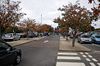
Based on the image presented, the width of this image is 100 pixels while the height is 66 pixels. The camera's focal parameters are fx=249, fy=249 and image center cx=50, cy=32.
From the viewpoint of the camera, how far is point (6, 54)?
36.3 ft

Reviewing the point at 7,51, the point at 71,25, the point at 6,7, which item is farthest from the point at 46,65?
the point at 6,7

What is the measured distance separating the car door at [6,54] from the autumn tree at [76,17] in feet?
49.4

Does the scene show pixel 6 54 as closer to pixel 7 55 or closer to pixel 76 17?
pixel 7 55

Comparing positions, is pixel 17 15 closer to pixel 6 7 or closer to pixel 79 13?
pixel 6 7

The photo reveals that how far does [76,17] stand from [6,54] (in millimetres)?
16107

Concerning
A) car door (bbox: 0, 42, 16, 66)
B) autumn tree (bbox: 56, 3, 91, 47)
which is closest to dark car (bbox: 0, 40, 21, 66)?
car door (bbox: 0, 42, 16, 66)

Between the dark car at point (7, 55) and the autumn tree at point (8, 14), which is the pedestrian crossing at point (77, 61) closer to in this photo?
the dark car at point (7, 55)

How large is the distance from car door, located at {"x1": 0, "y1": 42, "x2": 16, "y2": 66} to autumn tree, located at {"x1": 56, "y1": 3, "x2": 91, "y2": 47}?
49.4ft

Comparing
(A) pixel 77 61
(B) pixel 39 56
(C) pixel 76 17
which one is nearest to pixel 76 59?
(A) pixel 77 61

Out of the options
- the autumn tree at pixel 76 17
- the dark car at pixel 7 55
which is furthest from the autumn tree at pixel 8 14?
the dark car at pixel 7 55

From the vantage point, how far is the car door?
421 inches

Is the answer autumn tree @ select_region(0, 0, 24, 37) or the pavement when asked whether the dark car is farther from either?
autumn tree @ select_region(0, 0, 24, 37)

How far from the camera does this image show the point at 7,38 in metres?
44.8

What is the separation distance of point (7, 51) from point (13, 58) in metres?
0.88
